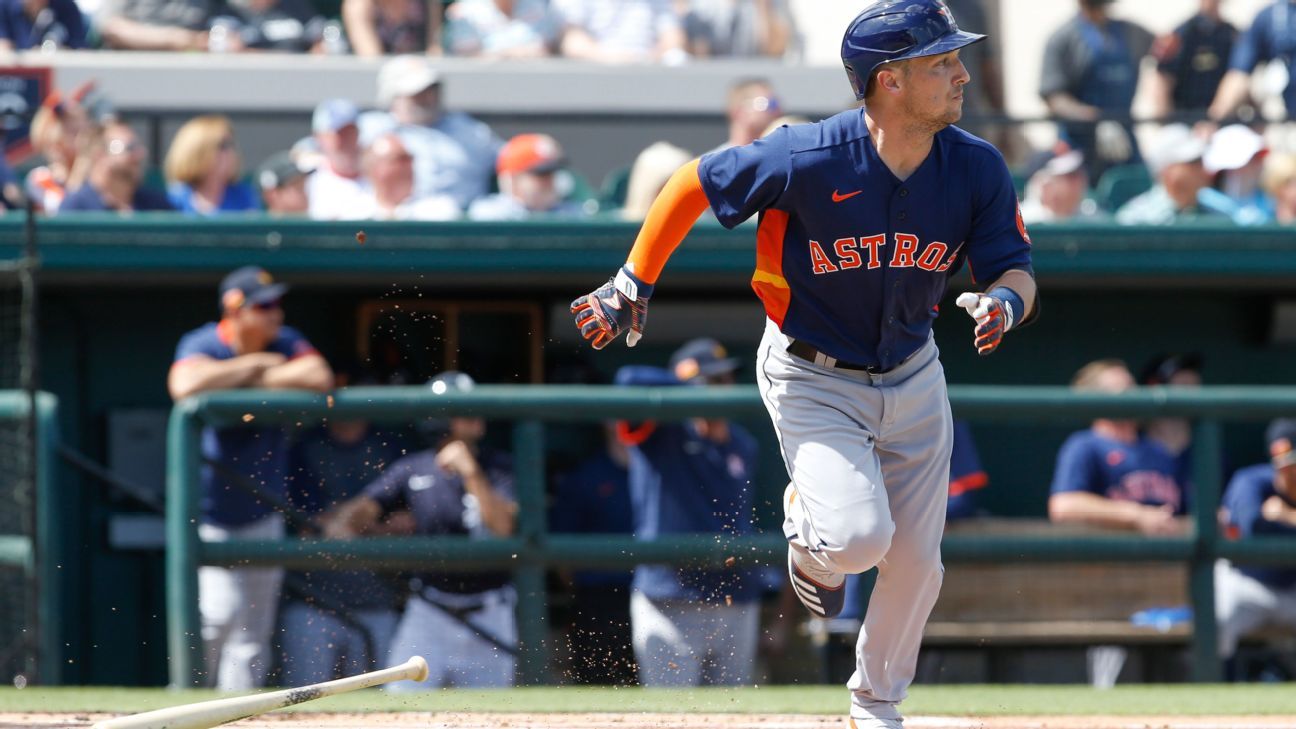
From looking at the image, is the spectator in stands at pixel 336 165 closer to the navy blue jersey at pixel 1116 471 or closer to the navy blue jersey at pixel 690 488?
the navy blue jersey at pixel 690 488

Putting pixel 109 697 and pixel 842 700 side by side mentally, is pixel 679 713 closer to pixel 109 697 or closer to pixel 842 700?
pixel 842 700

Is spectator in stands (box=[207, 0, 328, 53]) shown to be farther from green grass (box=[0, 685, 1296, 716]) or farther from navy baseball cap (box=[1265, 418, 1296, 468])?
navy baseball cap (box=[1265, 418, 1296, 468])

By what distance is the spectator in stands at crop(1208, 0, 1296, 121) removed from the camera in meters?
8.80

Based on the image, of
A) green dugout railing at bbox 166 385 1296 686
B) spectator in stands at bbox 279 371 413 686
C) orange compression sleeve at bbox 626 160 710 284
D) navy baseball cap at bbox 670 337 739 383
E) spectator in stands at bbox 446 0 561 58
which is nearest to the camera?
orange compression sleeve at bbox 626 160 710 284

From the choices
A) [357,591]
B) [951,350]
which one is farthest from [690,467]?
[951,350]

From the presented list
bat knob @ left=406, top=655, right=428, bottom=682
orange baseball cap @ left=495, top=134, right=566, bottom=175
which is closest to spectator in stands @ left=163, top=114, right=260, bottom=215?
orange baseball cap @ left=495, top=134, right=566, bottom=175

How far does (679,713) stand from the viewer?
5254mm

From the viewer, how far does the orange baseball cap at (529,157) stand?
746 centimetres

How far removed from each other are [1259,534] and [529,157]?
3401 millimetres

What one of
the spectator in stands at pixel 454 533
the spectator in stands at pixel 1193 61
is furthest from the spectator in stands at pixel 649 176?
the spectator in stands at pixel 1193 61

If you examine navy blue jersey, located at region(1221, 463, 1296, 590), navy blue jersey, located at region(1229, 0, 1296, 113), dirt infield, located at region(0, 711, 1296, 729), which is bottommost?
dirt infield, located at region(0, 711, 1296, 729)

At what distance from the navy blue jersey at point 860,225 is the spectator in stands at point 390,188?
3.38 m

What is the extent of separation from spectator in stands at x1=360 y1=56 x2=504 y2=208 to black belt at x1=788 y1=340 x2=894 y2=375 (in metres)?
3.83

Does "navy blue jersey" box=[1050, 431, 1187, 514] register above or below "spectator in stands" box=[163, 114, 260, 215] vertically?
below
